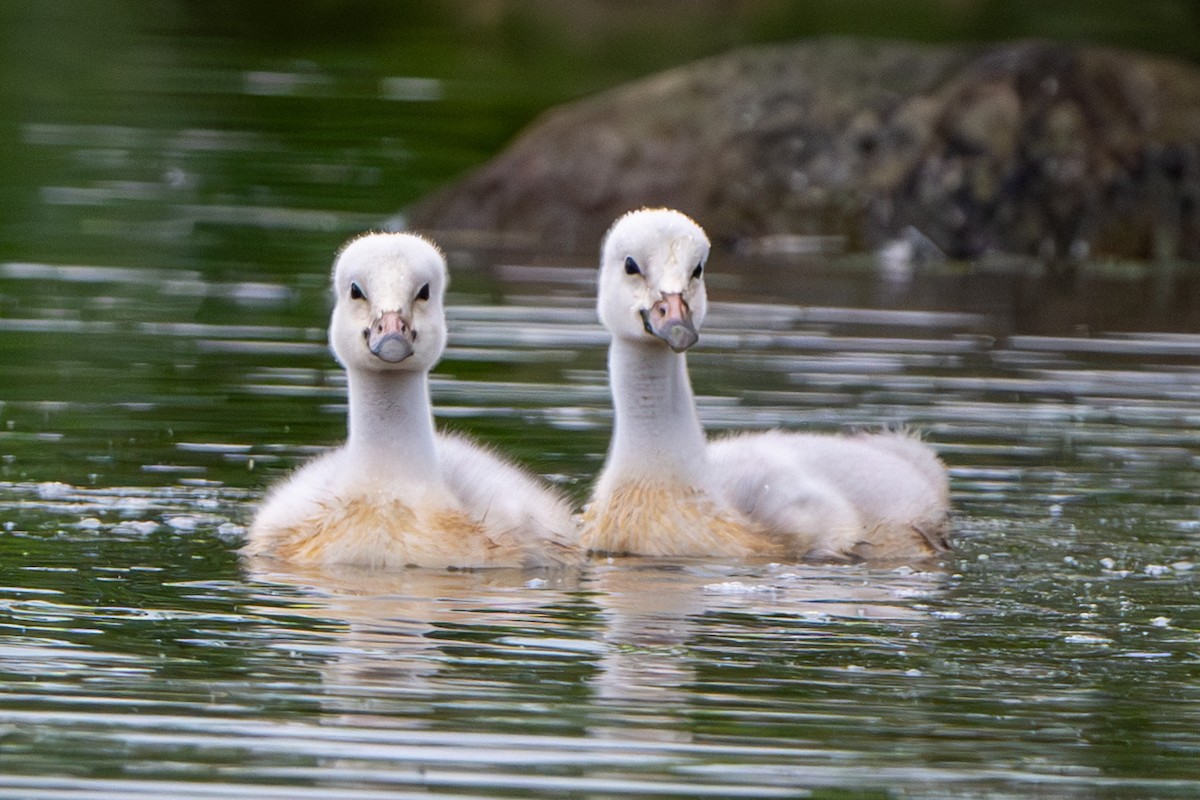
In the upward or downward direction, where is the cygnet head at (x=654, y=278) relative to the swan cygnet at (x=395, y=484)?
upward

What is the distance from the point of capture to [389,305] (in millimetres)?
9562

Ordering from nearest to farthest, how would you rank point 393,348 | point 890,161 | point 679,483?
point 393,348 → point 679,483 → point 890,161

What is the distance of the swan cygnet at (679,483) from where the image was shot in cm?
1020

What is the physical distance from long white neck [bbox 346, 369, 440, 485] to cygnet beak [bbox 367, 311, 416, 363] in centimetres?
31

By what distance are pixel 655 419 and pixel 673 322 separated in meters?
0.63

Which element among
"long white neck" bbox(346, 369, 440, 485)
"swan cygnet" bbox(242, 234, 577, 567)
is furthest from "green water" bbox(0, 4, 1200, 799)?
"long white neck" bbox(346, 369, 440, 485)

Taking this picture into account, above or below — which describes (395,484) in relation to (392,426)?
below

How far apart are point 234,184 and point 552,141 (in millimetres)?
3326

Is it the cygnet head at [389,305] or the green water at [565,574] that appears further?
the cygnet head at [389,305]

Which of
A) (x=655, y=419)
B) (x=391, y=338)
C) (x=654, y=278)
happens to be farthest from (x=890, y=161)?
(x=391, y=338)

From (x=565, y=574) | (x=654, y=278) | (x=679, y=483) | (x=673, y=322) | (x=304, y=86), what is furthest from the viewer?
(x=304, y=86)

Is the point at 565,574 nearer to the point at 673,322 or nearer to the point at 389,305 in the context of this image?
the point at 673,322

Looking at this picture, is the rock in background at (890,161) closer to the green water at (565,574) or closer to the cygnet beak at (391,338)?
the green water at (565,574)

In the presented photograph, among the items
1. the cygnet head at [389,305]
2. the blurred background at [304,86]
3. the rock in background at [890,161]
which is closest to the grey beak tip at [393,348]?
the cygnet head at [389,305]
